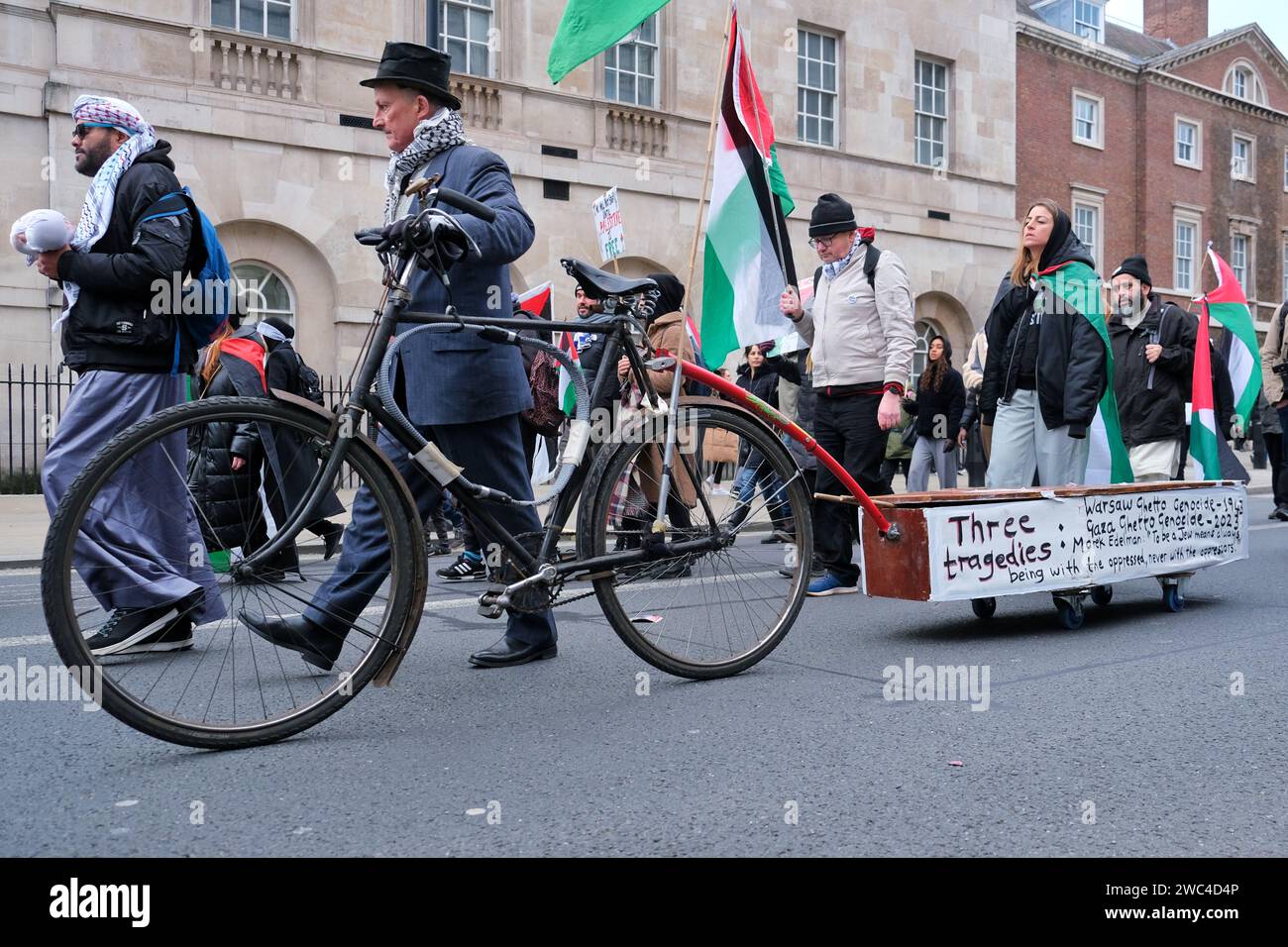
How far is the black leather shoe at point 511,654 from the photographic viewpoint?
451 centimetres

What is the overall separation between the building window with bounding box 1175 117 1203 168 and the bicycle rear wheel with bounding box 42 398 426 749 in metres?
34.0

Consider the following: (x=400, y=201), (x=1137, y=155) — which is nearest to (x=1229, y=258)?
(x=1137, y=155)

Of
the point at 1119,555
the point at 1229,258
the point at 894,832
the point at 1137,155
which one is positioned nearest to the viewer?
the point at 894,832

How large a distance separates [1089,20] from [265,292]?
2632 centimetres

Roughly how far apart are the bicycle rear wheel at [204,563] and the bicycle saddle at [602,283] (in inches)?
39.0

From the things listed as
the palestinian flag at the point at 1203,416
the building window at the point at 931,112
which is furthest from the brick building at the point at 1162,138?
the palestinian flag at the point at 1203,416

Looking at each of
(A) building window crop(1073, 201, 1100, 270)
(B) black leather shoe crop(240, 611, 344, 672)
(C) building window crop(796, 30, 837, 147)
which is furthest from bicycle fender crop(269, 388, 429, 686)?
(A) building window crop(1073, 201, 1100, 270)

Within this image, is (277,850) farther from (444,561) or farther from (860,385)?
(444,561)

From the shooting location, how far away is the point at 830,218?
21.4ft

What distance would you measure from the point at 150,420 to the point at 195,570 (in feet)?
2.46

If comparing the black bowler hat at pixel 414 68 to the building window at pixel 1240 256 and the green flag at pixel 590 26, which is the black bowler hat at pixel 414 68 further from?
the building window at pixel 1240 256

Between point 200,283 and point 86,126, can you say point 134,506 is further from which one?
point 86,126

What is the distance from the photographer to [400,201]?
4.20 meters

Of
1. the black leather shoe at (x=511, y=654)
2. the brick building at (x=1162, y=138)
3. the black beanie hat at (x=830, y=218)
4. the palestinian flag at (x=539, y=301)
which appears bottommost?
the black leather shoe at (x=511, y=654)
